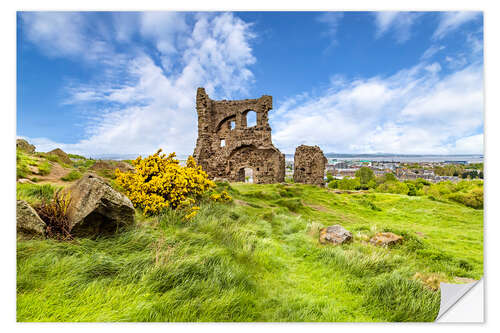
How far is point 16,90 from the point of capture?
415cm

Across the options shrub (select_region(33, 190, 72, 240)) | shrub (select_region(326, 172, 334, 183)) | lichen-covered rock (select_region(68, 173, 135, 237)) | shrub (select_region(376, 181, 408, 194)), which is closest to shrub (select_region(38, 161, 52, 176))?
shrub (select_region(33, 190, 72, 240))

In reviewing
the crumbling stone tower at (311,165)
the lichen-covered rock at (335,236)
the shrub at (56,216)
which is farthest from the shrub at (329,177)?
the shrub at (56,216)

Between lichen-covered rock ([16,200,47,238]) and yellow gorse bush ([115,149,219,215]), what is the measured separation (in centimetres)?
163

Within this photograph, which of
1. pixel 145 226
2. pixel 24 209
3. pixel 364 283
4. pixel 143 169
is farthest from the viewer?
pixel 143 169

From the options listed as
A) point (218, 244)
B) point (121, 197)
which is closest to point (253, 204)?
point (218, 244)

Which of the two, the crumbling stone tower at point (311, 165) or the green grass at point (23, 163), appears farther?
the crumbling stone tower at point (311, 165)

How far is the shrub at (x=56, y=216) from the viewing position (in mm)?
3270

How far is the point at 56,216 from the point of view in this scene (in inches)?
134

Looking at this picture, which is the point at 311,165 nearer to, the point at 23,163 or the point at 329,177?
the point at 329,177

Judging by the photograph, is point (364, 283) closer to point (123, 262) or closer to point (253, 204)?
point (123, 262)

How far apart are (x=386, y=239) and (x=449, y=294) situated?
65.7 inches

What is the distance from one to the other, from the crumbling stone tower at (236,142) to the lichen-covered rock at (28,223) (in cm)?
1483

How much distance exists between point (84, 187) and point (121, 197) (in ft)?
1.85

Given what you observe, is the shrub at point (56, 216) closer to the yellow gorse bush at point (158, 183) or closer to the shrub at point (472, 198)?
the yellow gorse bush at point (158, 183)
